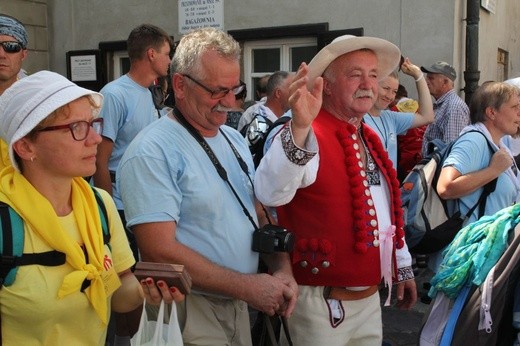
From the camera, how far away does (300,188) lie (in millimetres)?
2426

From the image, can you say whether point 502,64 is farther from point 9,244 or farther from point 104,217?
point 9,244

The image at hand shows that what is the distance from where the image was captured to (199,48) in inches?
87.7

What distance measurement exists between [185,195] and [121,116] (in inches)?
78.3

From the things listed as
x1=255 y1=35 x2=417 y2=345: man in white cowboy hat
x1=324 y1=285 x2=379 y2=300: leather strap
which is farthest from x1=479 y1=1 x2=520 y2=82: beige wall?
x1=324 y1=285 x2=379 y2=300: leather strap

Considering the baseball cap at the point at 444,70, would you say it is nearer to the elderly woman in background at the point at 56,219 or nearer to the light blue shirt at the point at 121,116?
the light blue shirt at the point at 121,116

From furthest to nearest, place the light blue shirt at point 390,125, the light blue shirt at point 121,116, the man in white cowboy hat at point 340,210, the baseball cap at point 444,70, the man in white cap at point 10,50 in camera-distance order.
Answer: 1. the baseball cap at point 444,70
2. the light blue shirt at point 390,125
3. the light blue shirt at point 121,116
4. the man in white cap at point 10,50
5. the man in white cowboy hat at point 340,210

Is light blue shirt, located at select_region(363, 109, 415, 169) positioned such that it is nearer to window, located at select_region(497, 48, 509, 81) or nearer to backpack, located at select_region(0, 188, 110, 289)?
backpack, located at select_region(0, 188, 110, 289)

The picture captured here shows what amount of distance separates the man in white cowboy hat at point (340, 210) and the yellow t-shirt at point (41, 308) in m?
0.79

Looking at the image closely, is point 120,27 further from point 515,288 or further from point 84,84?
point 515,288

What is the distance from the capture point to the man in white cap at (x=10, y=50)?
326 cm

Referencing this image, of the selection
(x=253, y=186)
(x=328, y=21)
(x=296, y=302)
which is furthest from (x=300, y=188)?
(x=328, y=21)

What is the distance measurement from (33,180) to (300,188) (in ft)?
3.29

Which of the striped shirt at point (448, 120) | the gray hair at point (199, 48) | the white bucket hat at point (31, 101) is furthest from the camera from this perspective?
the striped shirt at point (448, 120)

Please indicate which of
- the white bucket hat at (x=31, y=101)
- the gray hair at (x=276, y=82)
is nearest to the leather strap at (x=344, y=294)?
the white bucket hat at (x=31, y=101)
